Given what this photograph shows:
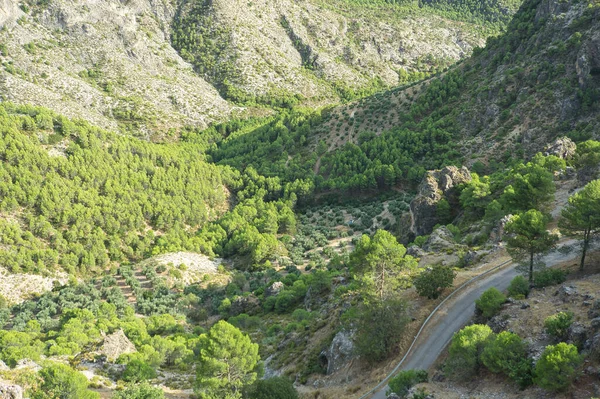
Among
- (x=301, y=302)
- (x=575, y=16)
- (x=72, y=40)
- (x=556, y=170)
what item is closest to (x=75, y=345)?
(x=301, y=302)

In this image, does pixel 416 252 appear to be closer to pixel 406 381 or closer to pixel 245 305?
pixel 406 381

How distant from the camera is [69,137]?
11788 centimetres

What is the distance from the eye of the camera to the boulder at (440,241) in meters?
58.2

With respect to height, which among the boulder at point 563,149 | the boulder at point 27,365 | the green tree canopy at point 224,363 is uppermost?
the boulder at point 563,149

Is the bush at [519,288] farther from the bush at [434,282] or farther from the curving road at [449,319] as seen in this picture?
the bush at [434,282]

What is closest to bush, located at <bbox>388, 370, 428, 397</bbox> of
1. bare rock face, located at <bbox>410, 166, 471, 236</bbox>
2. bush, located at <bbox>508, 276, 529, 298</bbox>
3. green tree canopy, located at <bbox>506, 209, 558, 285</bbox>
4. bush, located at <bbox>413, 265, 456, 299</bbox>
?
bush, located at <bbox>508, 276, 529, 298</bbox>

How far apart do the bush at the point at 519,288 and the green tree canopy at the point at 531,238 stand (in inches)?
Answer: 51.8

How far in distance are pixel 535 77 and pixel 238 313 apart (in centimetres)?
9310

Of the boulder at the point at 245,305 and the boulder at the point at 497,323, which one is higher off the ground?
the boulder at the point at 497,323

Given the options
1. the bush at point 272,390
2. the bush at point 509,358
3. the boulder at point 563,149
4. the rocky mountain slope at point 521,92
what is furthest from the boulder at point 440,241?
the rocky mountain slope at point 521,92

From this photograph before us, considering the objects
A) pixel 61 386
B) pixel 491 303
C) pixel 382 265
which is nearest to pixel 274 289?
pixel 382 265

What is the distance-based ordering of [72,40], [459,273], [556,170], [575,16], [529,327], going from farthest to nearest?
1. [72,40]
2. [575,16]
3. [556,170]
4. [459,273]
5. [529,327]

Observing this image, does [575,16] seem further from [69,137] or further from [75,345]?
[69,137]

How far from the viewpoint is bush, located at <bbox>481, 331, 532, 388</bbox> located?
25344 mm
